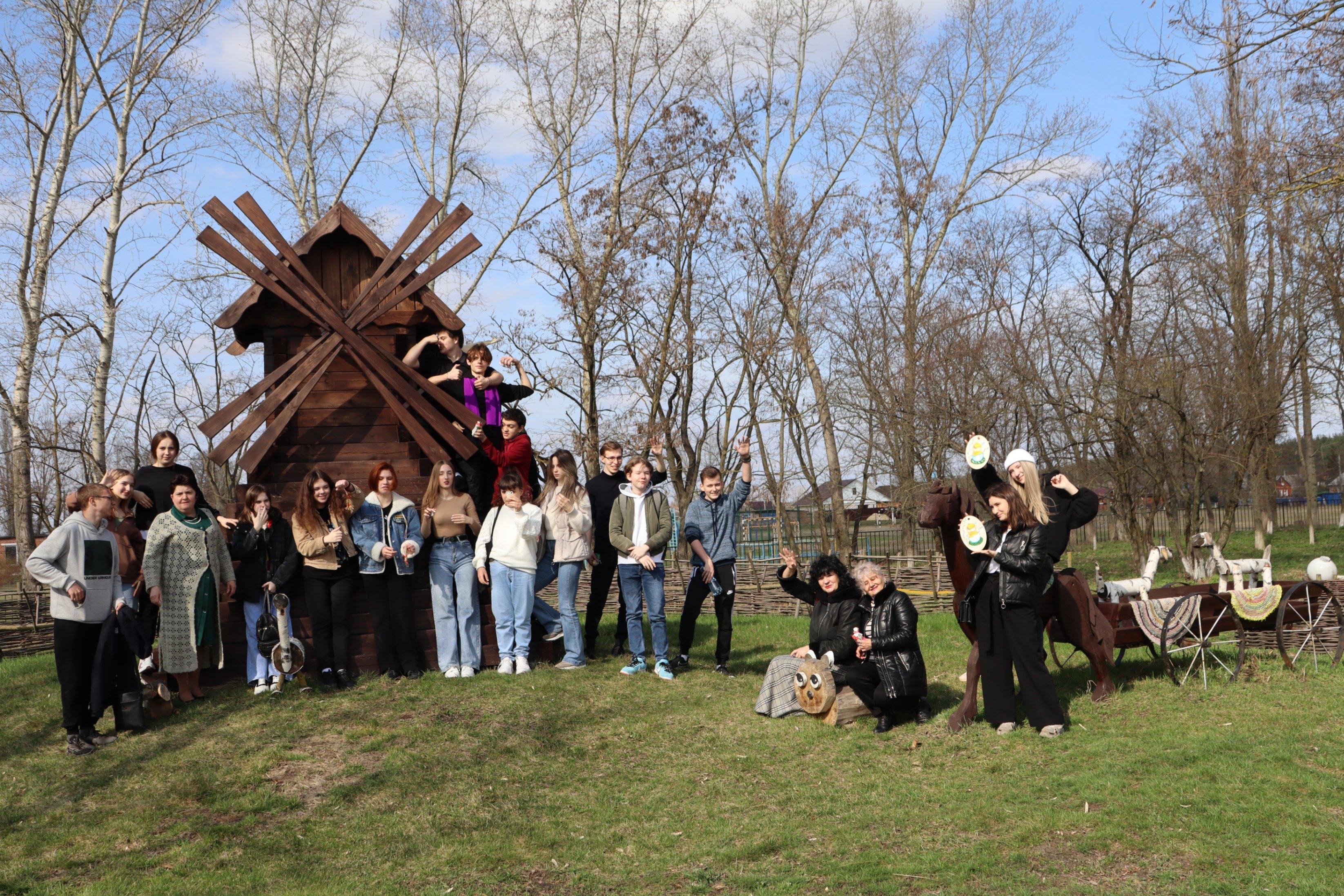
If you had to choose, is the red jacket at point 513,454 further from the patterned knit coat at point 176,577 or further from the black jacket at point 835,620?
the black jacket at point 835,620

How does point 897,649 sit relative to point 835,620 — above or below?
below

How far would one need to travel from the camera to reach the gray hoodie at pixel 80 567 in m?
6.59

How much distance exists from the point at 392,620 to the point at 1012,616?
194 inches

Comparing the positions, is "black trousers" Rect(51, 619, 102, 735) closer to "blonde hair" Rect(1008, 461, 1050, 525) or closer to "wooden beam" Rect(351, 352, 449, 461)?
"wooden beam" Rect(351, 352, 449, 461)

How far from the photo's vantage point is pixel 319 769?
21.1 ft

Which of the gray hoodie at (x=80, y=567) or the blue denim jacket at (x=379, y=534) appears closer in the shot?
the gray hoodie at (x=80, y=567)

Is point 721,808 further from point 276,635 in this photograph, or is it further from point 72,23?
point 72,23

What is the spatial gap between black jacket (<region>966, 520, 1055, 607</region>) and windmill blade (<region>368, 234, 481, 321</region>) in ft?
18.1

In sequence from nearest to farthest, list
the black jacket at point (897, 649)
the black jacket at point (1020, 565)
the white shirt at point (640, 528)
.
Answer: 1. the black jacket at point (1020, 565)
2. the black jacket at point (897, 649)
3. the white shirt at point (640, 528)

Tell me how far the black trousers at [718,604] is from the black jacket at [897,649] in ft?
5.15

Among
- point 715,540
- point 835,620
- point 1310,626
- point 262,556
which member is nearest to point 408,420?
point 262,556

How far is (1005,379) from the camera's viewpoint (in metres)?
21.6

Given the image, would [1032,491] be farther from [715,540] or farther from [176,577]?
[176,577]

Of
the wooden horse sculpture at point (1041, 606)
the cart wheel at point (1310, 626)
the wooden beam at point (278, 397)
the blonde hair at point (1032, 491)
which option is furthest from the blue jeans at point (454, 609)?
the cart wheel at point (1310, 626)
